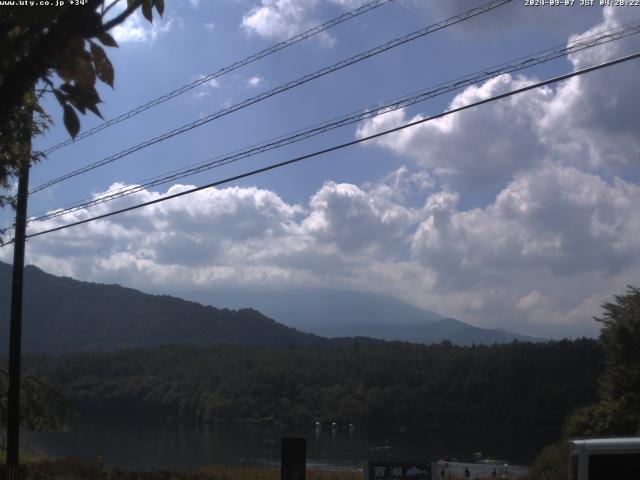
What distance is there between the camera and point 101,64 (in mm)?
3668

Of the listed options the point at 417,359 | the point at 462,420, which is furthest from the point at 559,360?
the point at 417,359

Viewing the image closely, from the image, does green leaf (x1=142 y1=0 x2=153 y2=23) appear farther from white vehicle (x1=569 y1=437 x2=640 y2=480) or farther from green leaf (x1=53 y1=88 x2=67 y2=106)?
white vehicle (x1=569 y1=437 x2=640 y2=480)

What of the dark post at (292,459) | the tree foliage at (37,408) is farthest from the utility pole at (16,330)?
the dark post at (292,459)

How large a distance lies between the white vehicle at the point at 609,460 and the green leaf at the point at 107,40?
7.28m

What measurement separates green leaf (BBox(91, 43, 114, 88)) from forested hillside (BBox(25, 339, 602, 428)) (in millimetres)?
67477

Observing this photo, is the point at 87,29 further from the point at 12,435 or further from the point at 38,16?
the point at 12,435

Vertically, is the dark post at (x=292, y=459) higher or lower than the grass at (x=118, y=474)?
higher

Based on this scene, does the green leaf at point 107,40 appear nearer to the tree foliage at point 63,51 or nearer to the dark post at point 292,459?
the tree foliage at point 63,51

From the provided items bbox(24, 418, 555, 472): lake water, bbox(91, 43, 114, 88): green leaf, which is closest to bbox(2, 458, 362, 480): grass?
bbox(91, 43, 114, 88): green leaf

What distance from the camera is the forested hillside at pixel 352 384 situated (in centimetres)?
7319

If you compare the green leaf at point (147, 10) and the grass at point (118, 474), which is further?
the grass at point (118, 474)

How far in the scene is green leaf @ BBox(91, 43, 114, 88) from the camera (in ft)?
11.9

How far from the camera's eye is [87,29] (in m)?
3.47

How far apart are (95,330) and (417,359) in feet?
381
